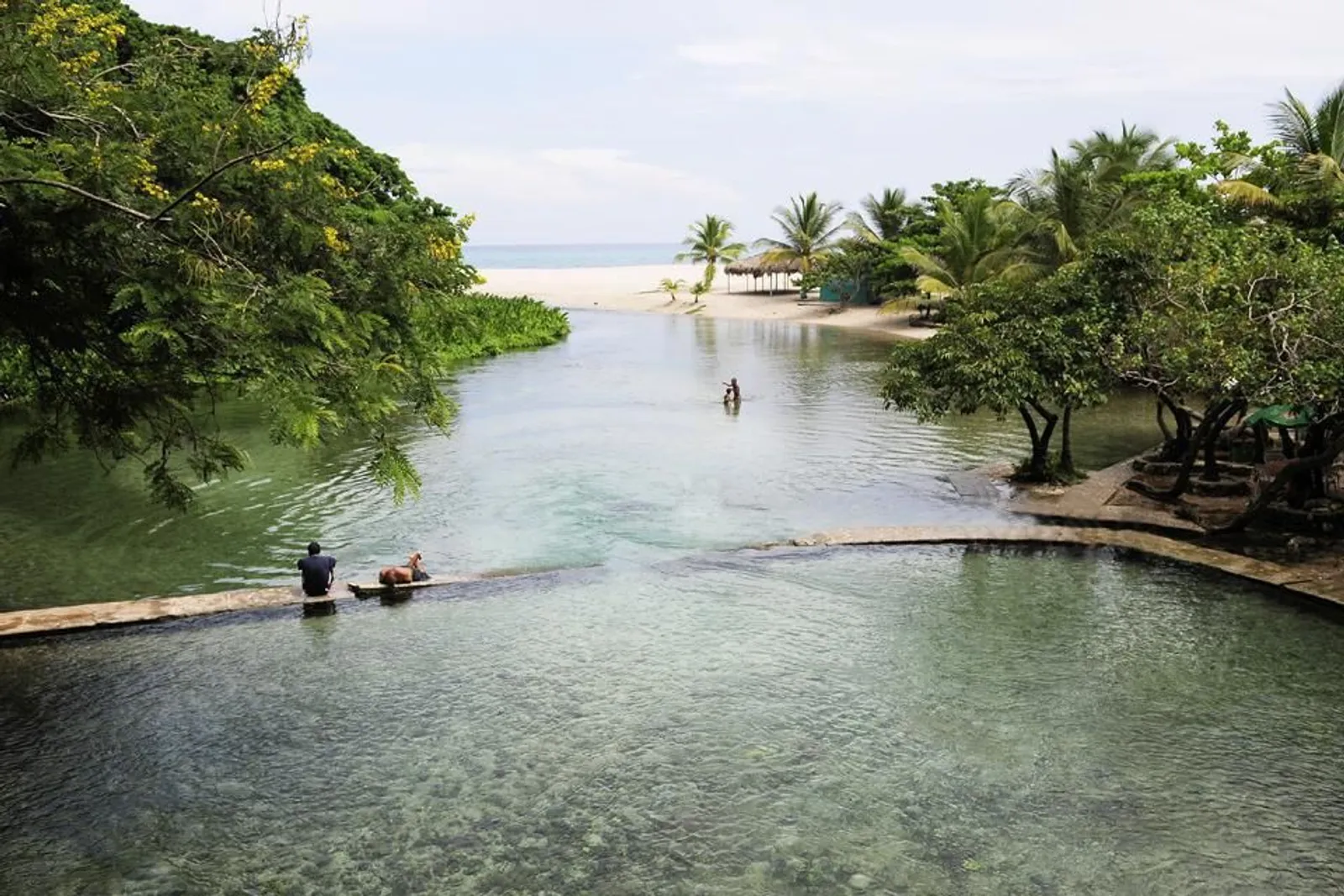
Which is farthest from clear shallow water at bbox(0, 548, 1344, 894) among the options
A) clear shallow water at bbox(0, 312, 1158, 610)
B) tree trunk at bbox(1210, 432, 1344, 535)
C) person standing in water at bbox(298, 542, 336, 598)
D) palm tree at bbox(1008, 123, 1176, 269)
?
palm tree at bbox(1008, 123, 1176, 269)

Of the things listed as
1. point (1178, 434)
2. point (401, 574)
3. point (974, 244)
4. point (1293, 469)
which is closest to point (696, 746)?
point (401, 574)

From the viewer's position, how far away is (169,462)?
22.4 meters

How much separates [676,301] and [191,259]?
70.2 meters

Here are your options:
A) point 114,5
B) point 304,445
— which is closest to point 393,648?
point 304,445

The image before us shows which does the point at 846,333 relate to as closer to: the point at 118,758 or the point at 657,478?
the point at 657,478

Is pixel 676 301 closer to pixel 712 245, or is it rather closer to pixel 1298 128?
pixel 712 245

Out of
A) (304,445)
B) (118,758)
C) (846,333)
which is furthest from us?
(846,333)

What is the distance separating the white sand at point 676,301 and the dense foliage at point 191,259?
34.6 meters

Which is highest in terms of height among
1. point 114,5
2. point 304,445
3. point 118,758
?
point 114,5

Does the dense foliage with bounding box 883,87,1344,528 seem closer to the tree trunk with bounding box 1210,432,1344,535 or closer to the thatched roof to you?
the tree trunk with bounding box 1210,432,1344,535

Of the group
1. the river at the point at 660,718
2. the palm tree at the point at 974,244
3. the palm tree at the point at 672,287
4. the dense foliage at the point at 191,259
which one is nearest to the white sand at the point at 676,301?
the palm tree at the point at 672,287

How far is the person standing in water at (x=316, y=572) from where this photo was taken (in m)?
13.2

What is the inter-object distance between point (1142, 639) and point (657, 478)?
10864 millimetres

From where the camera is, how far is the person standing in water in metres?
13.2
